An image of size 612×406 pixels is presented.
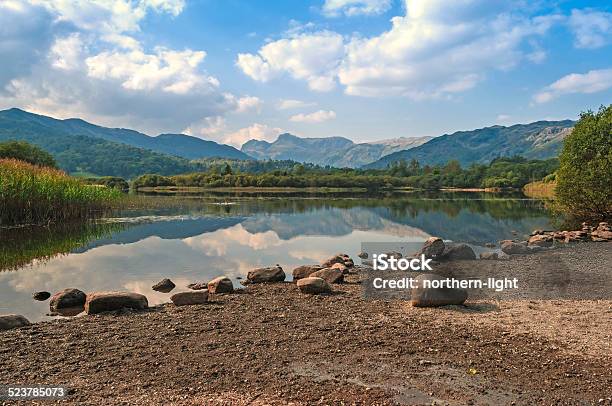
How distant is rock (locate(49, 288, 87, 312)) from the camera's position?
1385cm

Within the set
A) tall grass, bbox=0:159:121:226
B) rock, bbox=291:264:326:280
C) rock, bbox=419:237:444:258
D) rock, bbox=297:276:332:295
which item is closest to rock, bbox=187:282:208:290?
rock, bbox=291:264:326:280

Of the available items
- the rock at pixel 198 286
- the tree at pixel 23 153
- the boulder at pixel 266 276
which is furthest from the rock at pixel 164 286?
the tree at pixel 23 153

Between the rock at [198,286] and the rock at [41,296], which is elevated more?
the rock at [41,296]

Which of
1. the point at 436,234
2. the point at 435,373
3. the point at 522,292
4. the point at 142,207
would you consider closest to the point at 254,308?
the point at 435,373

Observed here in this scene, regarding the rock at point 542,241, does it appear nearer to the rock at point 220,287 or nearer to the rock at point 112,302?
the rock at point 220,287

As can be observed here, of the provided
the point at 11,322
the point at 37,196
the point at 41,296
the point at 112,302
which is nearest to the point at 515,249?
the point at 112,302

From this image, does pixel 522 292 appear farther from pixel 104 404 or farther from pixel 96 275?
pixel 96 275

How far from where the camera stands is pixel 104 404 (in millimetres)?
7039

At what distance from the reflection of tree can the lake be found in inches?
1.8

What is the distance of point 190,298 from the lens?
13828 millimetres

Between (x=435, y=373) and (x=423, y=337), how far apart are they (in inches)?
80.2

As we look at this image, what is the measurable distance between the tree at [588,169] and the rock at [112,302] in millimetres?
31386

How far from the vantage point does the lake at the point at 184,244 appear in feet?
61.0

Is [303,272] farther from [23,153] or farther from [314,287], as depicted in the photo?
[23,153]
